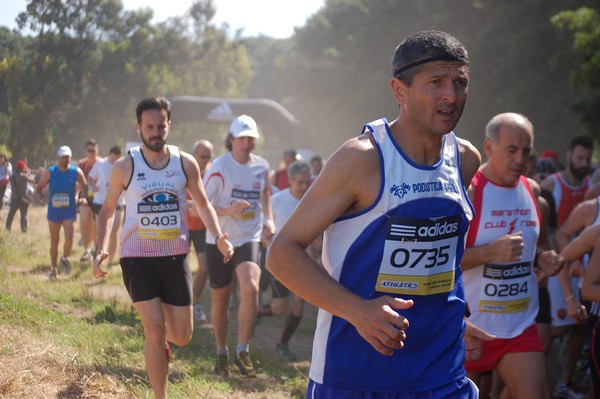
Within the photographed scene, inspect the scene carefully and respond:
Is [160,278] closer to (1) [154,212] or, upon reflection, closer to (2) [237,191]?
(1) [154,212]

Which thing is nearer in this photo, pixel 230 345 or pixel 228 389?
pixel 228 389

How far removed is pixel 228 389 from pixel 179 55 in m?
42.4

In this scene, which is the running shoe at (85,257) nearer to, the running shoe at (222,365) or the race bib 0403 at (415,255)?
the running shoe at (222,365)

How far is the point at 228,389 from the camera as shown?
6547mm

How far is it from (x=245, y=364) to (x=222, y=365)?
217mm

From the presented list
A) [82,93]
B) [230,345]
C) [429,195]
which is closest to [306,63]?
[82,93]

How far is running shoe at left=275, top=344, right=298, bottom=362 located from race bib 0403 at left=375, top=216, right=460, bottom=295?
5576mm

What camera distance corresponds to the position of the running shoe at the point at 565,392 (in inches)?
283

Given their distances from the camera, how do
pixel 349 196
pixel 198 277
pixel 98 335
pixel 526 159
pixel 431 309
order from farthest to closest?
pixel 198 277, pixel 98 335, pixel 526 159, pixel 431 309, pixel 349 196

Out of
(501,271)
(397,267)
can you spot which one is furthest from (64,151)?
(397,267)

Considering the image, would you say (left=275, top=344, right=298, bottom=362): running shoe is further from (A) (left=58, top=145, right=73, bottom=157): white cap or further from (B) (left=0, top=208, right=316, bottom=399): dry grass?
(A) (left=58, top=145, right=73, bottom=157): white cap

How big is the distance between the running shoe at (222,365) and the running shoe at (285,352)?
1.23 meters

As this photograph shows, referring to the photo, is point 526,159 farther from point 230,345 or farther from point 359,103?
point 359,103

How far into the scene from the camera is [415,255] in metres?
2.98
